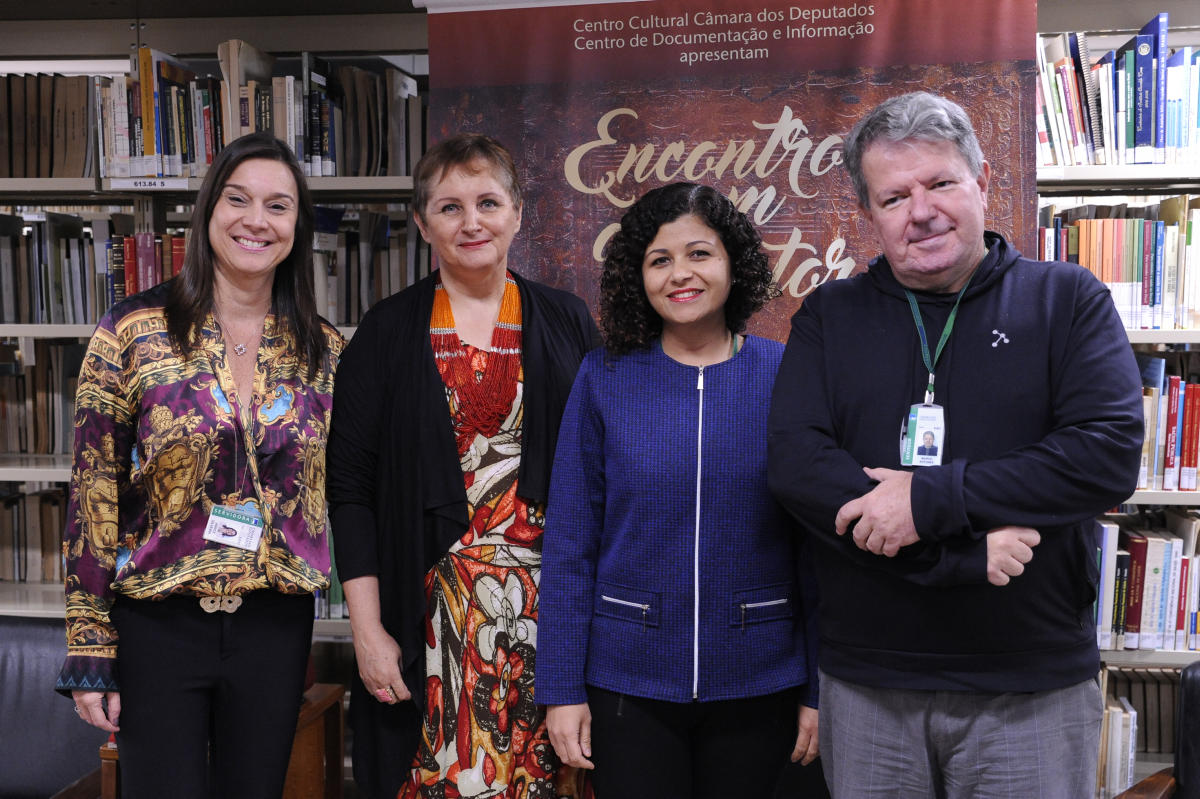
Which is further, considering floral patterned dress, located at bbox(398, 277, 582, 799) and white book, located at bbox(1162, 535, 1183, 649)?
white book, located at bbox(1162, 535, 1183, 649)

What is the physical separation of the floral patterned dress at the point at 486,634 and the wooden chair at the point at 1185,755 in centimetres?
127

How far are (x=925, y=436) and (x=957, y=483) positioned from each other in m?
0.12

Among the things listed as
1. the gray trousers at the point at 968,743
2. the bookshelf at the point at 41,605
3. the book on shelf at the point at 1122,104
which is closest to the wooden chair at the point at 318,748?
the bookshelf at the point at 41,605

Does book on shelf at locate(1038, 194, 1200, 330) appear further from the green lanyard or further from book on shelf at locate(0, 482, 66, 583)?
book on shelf at locate(0, 482, 66, 583)

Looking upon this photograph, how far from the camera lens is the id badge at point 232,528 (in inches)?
66.7

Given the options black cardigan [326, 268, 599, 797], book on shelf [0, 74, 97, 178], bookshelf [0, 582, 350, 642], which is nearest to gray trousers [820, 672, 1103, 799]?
black cardigan [326, 268, 599, 797]

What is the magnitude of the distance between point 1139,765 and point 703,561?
2.37 metres

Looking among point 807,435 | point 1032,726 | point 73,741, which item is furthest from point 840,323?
point 73,741

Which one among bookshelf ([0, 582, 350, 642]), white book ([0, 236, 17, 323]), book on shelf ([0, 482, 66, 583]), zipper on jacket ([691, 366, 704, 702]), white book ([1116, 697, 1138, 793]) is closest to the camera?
zipper on jacket ([691, 366, 704, 702])

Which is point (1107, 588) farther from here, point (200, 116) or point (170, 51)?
point (170, 51)

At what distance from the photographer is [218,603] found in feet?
5.55

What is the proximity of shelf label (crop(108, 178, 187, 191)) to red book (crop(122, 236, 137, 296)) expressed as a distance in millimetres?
184

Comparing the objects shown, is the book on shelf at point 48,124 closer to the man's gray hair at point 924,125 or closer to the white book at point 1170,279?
the man's gray hair at point 924,125

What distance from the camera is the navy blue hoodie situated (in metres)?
1.29
